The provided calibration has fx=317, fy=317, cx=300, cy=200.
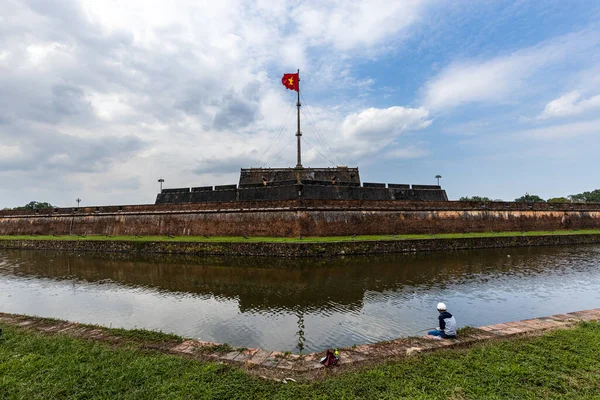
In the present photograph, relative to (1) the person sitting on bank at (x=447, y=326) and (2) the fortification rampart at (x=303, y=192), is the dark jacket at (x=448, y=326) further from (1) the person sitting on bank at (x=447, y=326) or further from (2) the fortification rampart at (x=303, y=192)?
(2) the fortification rampart at (x=303, y=192)

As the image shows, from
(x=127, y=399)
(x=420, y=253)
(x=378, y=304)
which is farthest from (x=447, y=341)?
(x=420, y=253)

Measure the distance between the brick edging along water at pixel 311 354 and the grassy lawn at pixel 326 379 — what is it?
0.72ft

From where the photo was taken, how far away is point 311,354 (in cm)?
340

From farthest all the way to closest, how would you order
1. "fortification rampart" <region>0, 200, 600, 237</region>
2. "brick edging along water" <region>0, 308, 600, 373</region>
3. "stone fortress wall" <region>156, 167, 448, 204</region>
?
"stone fortress wall" <region>156, 167, 448, 204</region> → "fortification rampart" <region>0, 200, 600, 237</region> → "brick edging along water" <region>0, 308, 600, 373</region>

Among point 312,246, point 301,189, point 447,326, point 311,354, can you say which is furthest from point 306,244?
point 311,354

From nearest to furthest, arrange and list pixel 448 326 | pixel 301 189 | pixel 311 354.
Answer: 1. pixel 311 354
2. pixel 448 326
3. pixel 301 189

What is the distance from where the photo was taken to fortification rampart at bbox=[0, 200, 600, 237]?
13.8 meters

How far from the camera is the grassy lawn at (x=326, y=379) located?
2.50 m

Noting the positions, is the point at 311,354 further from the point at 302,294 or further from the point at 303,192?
the point at 303,192

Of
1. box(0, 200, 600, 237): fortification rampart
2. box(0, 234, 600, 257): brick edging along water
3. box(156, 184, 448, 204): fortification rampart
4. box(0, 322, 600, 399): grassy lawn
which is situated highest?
box(156, 184, 448, 204): fortification rampart

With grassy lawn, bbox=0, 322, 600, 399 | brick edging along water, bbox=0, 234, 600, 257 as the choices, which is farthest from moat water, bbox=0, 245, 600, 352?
grassy lawn, bbox=0, 322, 600, 399

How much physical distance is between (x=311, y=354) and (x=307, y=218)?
394 inches

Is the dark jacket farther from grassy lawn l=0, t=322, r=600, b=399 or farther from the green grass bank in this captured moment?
the green grass bank

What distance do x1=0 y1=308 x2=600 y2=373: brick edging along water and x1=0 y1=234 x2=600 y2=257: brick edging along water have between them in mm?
7512
